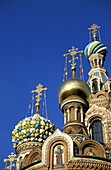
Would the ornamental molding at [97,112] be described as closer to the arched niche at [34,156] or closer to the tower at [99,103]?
the tower at [99,103]

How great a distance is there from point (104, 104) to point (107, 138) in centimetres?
193

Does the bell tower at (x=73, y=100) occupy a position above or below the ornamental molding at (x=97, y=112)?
below

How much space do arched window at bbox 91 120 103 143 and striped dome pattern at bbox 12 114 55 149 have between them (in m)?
2.82

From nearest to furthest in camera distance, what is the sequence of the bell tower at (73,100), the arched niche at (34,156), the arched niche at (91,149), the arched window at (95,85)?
the arched niche at (91,149)
the arched niche at (34,156)
the bell tower at (73,100)
the arched window at (95,85)

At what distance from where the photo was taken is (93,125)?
16.8m

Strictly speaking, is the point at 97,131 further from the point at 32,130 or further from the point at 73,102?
the point at 32,130

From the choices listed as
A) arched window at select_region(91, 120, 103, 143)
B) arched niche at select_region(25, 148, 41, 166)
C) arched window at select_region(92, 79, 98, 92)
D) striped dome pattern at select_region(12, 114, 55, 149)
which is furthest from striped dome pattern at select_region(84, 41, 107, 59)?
arched niche at select_region(25, 148, 41, 166)

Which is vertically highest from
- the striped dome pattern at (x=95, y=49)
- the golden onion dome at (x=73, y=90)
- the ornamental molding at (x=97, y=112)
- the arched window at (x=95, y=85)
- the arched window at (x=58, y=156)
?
the striped dome pattern at (x=95, y=49)

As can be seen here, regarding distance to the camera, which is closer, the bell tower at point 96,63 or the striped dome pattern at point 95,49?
the bell tower at point 96,63

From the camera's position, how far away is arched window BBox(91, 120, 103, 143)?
16.2 m

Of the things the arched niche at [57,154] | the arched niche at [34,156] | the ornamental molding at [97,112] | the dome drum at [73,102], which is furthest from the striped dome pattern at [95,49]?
the arched niche at [57,154]

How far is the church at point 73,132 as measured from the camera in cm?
1111

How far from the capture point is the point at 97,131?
16.5 meters

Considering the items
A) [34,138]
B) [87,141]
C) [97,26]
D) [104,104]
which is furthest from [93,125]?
[97,26]
